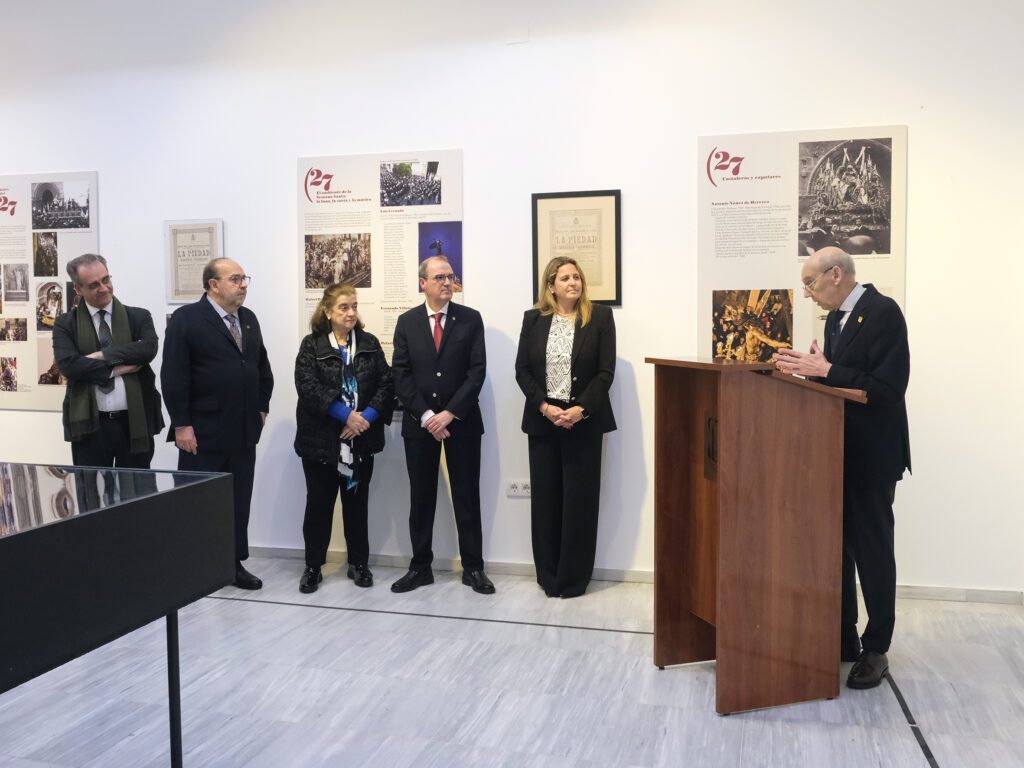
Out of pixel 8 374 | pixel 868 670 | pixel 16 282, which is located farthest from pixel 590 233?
pixel 8 374

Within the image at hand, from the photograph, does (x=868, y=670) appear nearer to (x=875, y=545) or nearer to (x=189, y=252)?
(x=875, y=545)

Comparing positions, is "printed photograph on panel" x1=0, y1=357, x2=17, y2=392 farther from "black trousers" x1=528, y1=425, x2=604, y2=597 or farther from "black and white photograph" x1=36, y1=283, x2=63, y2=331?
"black trousers" x1=528, y1=425, x2=604, y2=597

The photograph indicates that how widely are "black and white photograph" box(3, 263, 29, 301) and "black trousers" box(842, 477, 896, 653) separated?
5.02 metres

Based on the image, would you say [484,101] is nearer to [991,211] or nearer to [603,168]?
[603,168]

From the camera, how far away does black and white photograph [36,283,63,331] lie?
17.5ft

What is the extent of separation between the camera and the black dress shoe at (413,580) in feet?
14.4

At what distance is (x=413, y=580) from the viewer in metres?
4.44

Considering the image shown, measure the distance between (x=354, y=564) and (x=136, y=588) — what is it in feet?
8.60

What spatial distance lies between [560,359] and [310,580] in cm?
176

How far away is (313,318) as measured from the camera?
177 inches

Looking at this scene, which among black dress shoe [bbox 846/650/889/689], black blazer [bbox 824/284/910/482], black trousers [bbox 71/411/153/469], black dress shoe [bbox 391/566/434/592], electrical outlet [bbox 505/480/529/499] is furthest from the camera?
electrical outlet [bbox 505/480/529/499]

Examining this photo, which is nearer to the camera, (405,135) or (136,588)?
(136,588)

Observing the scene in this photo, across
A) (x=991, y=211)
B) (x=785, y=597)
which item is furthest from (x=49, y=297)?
(x=991, y=211)

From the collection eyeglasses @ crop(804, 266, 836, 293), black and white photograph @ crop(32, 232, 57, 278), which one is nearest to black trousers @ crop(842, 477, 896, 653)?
eyeglasses @ crop(804, 266, 836, 293)
